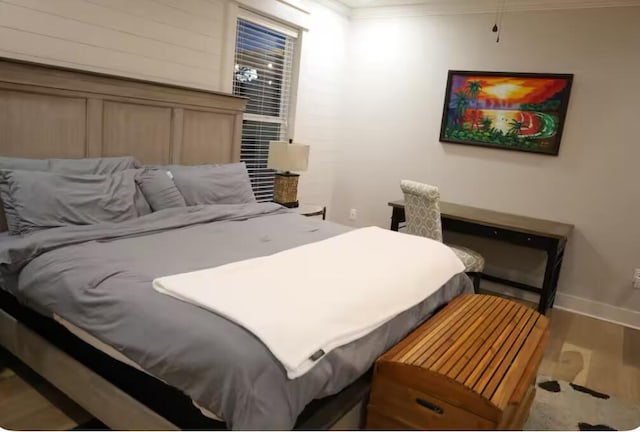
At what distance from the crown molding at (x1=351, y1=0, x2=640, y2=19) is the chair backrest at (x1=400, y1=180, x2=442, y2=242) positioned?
69.7 inches

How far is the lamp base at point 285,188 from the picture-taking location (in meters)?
4.04

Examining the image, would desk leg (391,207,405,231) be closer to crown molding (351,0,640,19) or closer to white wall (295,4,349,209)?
white wall (295,4,349,209)

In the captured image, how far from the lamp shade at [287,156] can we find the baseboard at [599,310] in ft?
8.01

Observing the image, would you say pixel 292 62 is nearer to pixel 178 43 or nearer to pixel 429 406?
pixel 178 43

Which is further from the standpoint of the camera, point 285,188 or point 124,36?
point 285,188

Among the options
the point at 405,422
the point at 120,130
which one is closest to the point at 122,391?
the point at 405,422

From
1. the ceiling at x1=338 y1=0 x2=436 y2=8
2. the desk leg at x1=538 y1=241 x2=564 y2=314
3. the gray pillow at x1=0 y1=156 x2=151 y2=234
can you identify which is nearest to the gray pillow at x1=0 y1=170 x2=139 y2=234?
the gray pillow at x1=0 y1=156 x2=151 y2=234

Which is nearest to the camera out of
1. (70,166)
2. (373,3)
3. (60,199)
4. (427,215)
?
(60,199)

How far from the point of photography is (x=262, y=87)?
14.0 ft

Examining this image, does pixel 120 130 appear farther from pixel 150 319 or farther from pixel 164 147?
pixel 150 319

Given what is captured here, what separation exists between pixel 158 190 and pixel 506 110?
2.92 meters

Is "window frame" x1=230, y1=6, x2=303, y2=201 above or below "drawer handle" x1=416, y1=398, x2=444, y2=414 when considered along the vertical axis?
above

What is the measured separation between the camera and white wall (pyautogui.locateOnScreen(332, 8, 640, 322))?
3695 mm

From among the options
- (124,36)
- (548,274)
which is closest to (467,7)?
(548,274)
